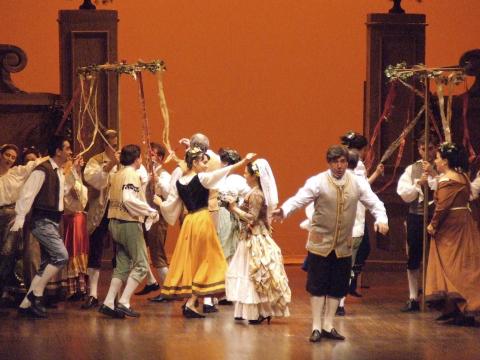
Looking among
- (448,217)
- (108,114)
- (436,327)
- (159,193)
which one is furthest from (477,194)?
(108,114)

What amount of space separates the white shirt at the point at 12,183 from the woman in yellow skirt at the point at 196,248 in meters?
1.28

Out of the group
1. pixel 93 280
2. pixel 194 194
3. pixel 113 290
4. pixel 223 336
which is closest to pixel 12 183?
pixel 93 280

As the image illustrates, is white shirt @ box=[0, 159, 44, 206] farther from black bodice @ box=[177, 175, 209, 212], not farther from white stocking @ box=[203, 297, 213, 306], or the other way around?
white stocking @ box=[203, 297, 213, 306]

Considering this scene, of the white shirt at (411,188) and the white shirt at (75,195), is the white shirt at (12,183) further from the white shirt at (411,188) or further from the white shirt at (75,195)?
the white shirt at (411,188)

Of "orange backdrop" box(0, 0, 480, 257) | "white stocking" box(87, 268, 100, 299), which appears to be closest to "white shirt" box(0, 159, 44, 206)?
"white stocking" box(87, 268, 100, 299)

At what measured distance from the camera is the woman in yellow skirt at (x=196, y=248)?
372 inches

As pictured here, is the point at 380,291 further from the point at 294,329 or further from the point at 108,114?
the point at 108,114

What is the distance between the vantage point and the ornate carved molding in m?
11.5

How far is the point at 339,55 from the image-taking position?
1338 cm

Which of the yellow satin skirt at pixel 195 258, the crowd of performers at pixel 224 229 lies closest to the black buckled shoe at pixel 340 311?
the crowd of performers at pixel 224 229

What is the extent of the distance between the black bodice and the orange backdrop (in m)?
3.76

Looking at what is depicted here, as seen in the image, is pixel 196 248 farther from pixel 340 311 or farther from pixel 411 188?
pixel 411 188

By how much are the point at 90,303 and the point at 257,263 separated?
159cm

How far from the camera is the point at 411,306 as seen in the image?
32.9ft
